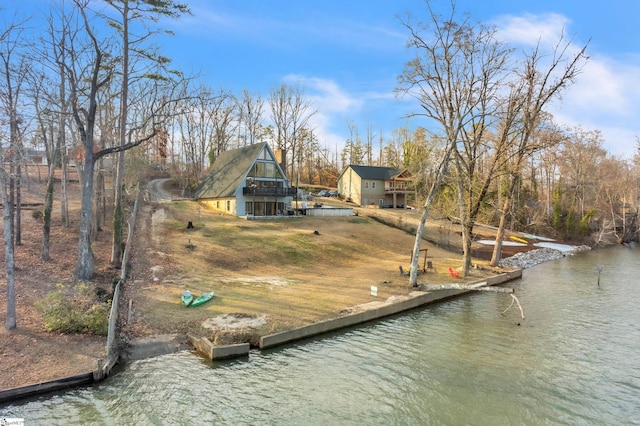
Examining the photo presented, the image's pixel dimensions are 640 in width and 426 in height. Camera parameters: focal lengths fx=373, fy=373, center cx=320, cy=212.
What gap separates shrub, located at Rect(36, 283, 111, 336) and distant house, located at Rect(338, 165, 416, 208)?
48.5m

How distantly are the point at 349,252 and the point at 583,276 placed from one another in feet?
55.0

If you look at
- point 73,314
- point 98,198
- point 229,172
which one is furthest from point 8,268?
point 229,172

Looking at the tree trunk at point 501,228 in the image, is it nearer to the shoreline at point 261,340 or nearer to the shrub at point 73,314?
the shoreline at point 261,340

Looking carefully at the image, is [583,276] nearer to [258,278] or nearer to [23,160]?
[258,278]

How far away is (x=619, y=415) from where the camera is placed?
29.6 ft

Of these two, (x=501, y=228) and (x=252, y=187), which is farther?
(x=252, y=187)

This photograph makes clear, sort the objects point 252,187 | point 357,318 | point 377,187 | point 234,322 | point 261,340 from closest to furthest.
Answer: point 261,340, point 234,322, point 357,318, point 252,187, point 377,187

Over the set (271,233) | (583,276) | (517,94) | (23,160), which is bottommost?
(583,276)

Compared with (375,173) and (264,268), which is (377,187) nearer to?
(375,173)

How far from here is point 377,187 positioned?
200 feet

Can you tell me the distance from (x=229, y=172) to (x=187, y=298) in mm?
28703

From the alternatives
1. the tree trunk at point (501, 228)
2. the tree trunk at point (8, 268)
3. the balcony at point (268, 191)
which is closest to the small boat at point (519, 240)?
the tree trunk at point (501, 228)

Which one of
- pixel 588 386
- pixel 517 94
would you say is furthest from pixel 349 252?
pixel 588 386

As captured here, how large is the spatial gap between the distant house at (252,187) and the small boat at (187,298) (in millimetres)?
22786
